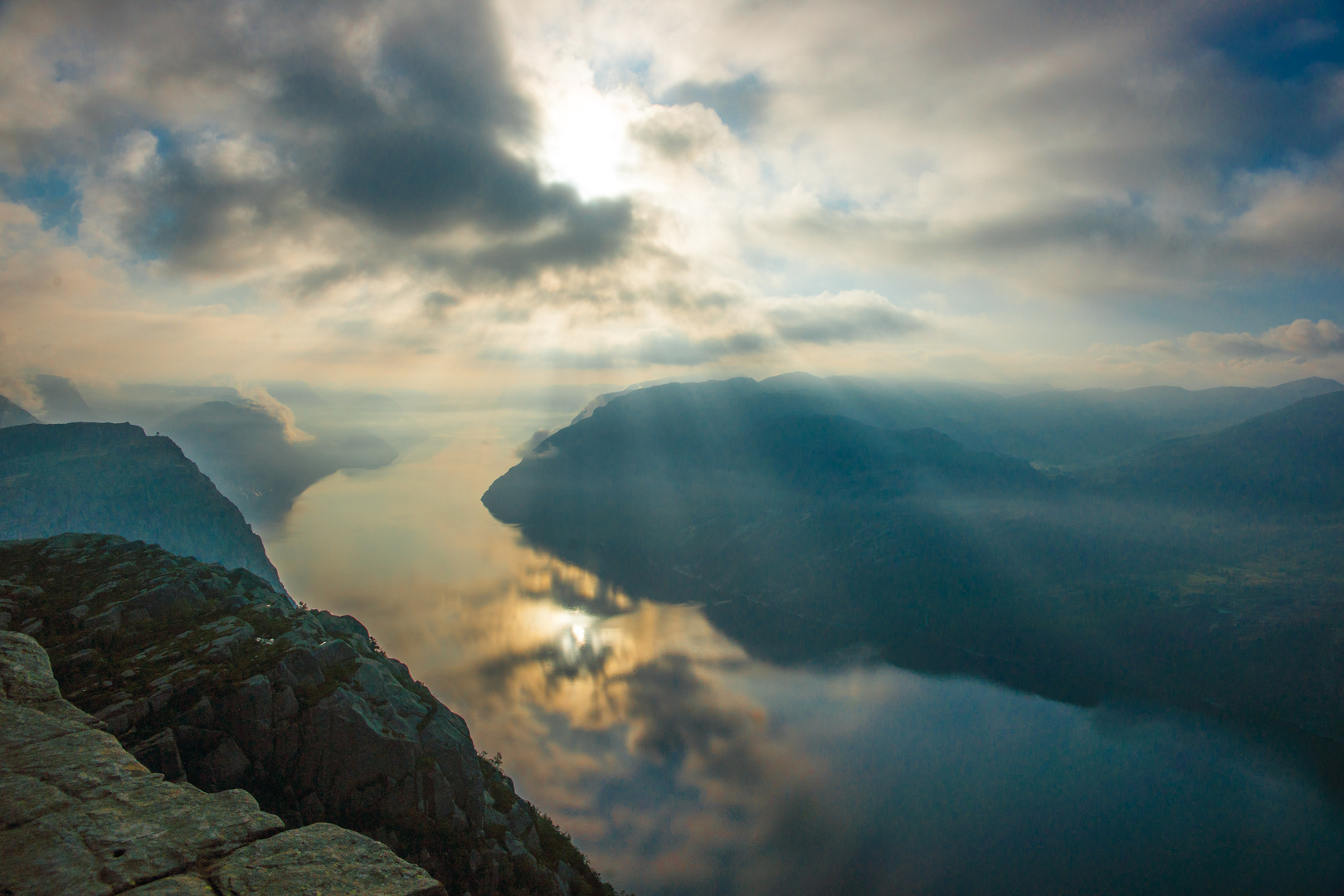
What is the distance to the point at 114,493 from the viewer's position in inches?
5098

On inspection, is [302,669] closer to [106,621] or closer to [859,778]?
[106,621]

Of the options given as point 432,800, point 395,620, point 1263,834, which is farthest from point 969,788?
point 395,620

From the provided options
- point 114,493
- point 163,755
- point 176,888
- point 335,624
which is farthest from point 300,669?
point 114,493

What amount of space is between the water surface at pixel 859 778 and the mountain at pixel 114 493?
47.4m

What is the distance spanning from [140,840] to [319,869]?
3456 millimetres

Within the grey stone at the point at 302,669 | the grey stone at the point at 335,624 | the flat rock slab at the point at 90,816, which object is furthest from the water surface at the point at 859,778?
the flat rock slab at the point at 90,816

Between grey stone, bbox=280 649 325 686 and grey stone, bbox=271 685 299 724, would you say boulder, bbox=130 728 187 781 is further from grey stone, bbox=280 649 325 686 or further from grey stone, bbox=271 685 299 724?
grey stone, bbox=280 649 325 686

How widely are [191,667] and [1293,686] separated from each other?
23935cm

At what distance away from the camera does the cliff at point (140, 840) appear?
9.75 metres

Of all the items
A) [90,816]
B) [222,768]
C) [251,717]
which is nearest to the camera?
[90,816]

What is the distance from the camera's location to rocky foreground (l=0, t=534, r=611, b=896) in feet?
80.0

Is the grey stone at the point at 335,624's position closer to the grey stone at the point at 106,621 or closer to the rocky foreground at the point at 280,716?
the rocky foreground at the point at 280,716

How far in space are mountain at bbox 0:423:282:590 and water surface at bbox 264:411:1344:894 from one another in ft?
156

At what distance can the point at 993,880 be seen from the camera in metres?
79.4
